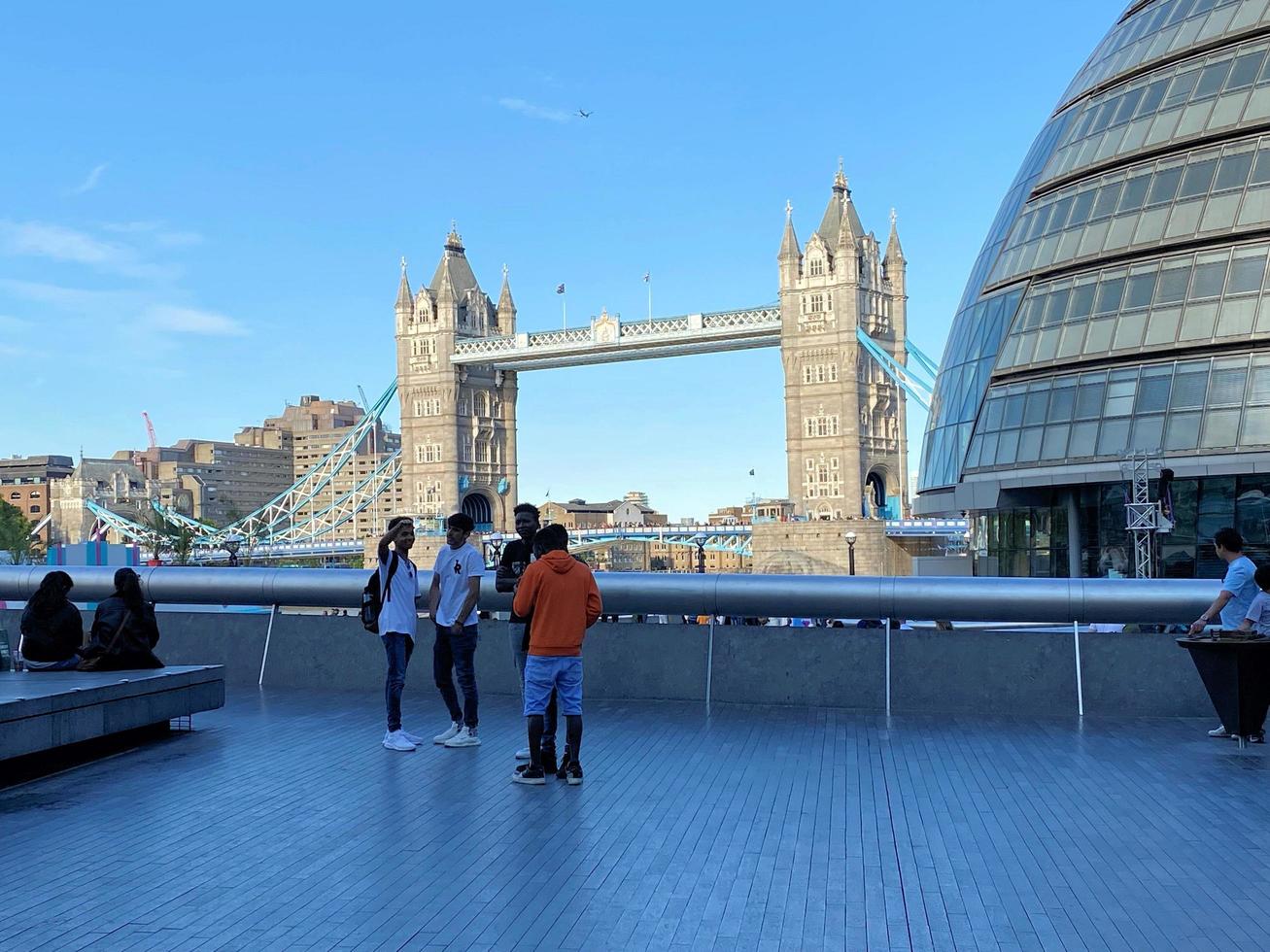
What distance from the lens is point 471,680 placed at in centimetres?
944

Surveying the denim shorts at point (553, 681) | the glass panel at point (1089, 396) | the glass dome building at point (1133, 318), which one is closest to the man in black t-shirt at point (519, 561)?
the denim shorts at point (553, 681)

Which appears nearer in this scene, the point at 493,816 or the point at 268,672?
the point at 493,816

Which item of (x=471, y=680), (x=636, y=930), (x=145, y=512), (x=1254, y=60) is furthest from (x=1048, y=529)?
(x=145, y=512)

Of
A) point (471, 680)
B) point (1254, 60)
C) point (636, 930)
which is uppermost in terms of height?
point (1254, 60)

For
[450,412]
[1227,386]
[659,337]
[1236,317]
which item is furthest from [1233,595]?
[450,412]

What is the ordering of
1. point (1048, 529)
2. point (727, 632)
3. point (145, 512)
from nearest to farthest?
point (727, 632) < point (1048, 529) < point (145, 512)

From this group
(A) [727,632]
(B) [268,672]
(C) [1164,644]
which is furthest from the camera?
(B) [268,672]

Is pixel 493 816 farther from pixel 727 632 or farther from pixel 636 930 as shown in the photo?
pixel 727 632

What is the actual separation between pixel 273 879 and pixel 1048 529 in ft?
69.3

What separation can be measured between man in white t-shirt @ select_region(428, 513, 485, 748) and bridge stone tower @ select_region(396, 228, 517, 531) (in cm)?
10774

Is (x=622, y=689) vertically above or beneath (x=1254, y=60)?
beneath

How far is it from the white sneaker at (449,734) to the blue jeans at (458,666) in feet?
0.15

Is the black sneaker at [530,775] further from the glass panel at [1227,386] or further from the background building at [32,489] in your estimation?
the background building at [32,489]

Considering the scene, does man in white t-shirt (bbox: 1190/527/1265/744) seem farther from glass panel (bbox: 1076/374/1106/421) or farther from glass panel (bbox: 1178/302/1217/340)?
glass panel (bbox: 1076/374/1106/421)
